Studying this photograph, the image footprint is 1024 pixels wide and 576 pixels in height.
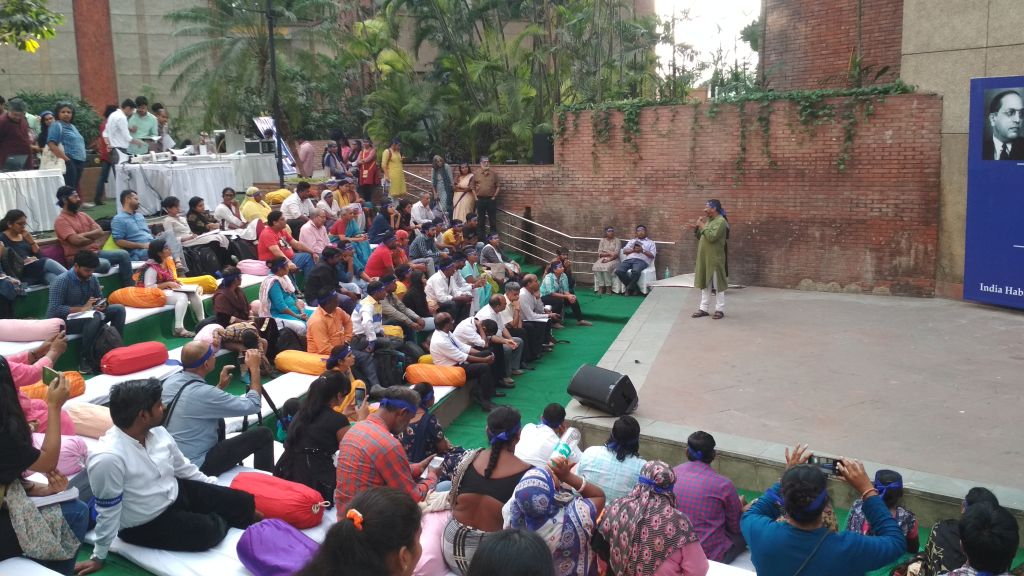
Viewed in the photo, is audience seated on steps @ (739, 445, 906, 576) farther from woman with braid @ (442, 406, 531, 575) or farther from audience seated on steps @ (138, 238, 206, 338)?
audience seated on steps @ (138, 238, 206, 338)

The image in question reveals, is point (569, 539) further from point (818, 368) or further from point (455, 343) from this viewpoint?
point (818, 368)

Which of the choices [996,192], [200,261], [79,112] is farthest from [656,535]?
[79,112]

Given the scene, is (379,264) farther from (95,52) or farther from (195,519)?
(95,52)

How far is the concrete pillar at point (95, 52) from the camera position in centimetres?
2308

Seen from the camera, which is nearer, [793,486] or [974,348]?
[793,486]

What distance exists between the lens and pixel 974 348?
398 inches

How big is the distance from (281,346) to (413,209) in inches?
259

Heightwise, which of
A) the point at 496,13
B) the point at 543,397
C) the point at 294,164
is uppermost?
the point at 496,13

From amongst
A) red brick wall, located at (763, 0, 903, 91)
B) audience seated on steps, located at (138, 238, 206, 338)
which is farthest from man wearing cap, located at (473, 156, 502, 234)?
audience seated on steps, located at (138, 238, 206, 338)

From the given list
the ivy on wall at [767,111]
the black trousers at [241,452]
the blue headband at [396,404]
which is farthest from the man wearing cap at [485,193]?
the blue headband at [396,404]

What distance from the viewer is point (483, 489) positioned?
446cm

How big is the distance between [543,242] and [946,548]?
42.0 ft

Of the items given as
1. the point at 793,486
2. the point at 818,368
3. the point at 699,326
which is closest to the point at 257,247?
the point at 699,326

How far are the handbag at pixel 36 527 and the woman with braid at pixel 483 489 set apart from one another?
6.25ft
